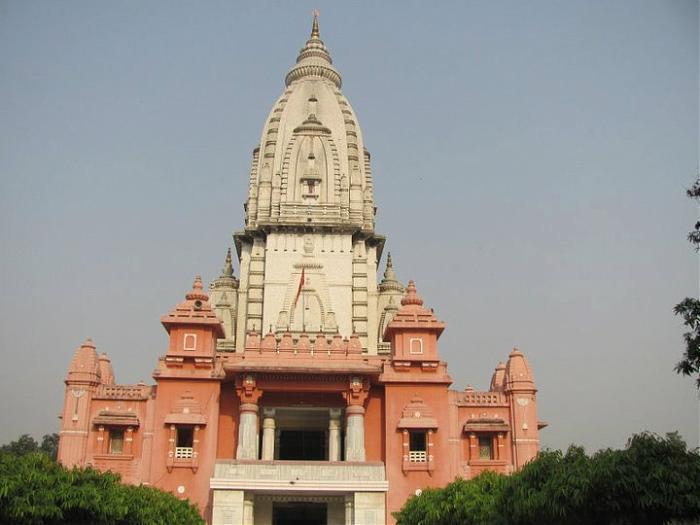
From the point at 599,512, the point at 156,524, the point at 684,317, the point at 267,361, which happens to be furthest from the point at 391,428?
the point at 684,317

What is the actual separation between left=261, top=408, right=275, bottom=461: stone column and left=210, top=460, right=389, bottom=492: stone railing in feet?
3.48

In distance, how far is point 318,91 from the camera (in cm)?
5003

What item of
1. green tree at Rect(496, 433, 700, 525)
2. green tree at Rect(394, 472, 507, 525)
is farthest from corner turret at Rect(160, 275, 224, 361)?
green tree at Rect(496, 433, 700, 525)

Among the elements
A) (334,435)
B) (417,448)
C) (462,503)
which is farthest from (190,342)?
(462,503)

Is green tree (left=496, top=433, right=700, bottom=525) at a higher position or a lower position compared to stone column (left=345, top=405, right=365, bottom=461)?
lower

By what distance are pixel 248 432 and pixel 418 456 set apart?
6.14 meters

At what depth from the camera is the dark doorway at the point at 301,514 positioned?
2934 centimetres

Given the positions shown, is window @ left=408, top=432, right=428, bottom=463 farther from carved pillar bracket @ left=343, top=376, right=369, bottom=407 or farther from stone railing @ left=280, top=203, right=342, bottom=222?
stone railing @ left=280, top=203, right=342, bottom=222

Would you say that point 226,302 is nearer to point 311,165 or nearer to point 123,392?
point 311,165

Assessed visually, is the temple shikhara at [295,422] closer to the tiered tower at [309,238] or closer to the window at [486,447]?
the window at [486,447]

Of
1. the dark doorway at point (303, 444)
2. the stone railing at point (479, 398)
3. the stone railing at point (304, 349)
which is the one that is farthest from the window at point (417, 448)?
the dark doorway at point (303, 444)

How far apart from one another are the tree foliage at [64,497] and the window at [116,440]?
7.36m

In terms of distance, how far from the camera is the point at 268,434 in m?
28.9

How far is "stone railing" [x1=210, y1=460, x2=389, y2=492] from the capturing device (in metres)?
26.8
